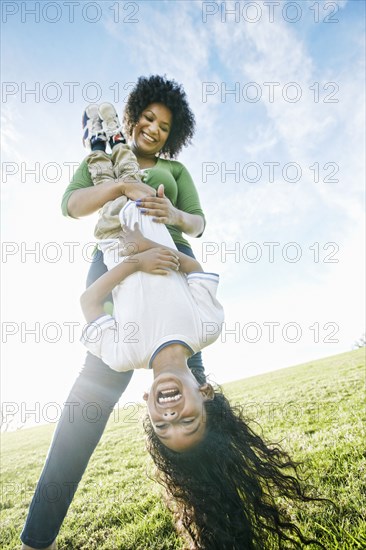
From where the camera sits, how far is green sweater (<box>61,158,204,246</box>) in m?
2.76

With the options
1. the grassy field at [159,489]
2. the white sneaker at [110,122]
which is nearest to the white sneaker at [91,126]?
the white sneaker at [110,122]

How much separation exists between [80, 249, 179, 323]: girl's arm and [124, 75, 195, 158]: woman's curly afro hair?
1.93 metres

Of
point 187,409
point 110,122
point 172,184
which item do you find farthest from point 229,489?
point 110,122

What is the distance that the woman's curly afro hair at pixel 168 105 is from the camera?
3717 mm

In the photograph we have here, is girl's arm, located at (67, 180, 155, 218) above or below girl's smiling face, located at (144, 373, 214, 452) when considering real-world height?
above

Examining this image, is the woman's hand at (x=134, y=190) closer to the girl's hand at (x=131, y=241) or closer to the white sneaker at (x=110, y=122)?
the girl's hand at (x=131, y=241)

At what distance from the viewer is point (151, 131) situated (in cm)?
329

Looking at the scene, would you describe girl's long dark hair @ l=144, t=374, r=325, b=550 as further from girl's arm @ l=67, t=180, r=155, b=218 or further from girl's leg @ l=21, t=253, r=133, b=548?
girl's arm @ l=67, t=180, r=155, b=218

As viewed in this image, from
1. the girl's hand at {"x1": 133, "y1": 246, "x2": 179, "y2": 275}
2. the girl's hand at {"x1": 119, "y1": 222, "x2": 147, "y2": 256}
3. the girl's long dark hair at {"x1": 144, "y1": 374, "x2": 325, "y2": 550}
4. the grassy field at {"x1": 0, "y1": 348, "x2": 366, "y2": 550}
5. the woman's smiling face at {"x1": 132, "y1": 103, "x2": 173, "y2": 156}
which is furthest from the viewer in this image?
the woman's smiling face at {"x1": 132, "y1": 103, "x2": 173, "y2": 156}

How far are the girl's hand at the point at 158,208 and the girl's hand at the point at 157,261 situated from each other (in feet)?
1.00

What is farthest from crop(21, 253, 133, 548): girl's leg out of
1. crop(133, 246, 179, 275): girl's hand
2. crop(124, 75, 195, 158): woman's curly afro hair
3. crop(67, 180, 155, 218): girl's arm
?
crop(124, 75, 195, 158): woman's curly afro hair

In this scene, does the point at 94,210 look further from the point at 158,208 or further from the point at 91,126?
the point at 91,126

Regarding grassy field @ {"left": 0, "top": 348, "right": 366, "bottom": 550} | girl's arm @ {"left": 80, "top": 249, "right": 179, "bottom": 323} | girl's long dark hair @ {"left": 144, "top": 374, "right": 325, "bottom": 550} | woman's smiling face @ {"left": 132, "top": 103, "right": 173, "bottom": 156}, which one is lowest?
grassy field @ {"left": 0, "top": 348, "right": 366, "bottom": 550}

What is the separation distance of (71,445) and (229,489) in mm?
1004
